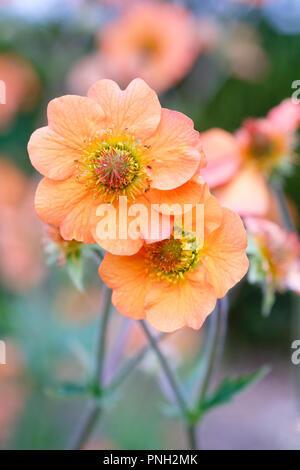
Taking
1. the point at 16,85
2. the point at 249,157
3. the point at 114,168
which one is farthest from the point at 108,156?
the point at 16,85

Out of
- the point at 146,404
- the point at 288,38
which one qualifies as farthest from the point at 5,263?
the point at 288,38

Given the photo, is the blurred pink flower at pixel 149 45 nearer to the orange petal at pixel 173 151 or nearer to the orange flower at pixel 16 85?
the orange flower at pixel 16 85

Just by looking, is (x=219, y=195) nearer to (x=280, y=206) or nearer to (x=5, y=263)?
(x=280, y=206)

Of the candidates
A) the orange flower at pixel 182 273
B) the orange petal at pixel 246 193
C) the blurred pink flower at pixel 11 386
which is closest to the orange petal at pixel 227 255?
the orange flower at pixel 182 273

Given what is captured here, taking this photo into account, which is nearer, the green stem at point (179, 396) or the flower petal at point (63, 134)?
the flower petal at point (63, 134)

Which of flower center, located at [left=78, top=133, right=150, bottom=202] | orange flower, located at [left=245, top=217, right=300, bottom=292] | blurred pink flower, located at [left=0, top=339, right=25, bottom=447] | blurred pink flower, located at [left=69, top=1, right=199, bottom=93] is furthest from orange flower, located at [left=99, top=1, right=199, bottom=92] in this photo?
flower center, located at [left=78, top=133, right=150, bottom=202]

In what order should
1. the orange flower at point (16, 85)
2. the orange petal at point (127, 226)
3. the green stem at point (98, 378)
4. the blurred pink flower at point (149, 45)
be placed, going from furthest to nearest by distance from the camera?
the orange flower at point (16, 85) → the blurred pink flower at point (149, 45) → the green stem at point (98, 378) → the orange petal at point (127, 226)
